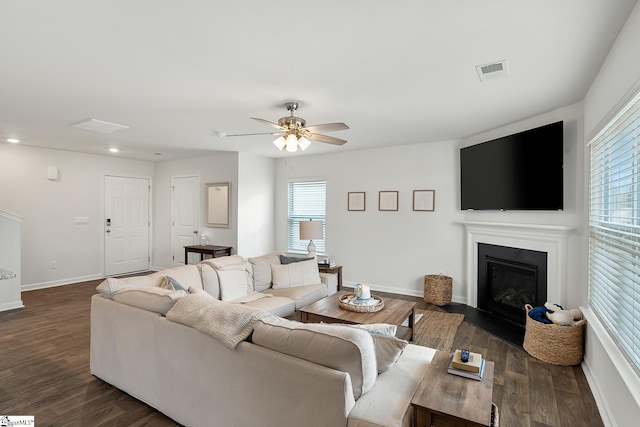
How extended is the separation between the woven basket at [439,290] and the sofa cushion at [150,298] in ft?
11.8

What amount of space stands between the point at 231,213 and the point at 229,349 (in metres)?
4.40

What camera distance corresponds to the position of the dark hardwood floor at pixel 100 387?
219 centimetres

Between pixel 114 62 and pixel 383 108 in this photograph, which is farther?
pixel 383 108

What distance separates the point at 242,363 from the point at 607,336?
2.43 meters

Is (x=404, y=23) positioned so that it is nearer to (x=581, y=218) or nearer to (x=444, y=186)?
(x=581, y=218)

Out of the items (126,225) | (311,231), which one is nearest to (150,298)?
(311,231)

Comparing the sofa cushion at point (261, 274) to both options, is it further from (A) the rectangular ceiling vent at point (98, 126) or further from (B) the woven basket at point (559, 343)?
(B) the woven basket at point (559, 343)

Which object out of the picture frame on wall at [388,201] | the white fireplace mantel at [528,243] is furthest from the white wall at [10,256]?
the white fireplace mantel at [528,243]

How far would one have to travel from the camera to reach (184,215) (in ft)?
22.2

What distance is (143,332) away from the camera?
218 centimetres

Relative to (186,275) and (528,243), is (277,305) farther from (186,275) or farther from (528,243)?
(528,243)

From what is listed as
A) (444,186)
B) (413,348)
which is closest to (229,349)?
(413,348)

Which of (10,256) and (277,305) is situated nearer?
(277,305)

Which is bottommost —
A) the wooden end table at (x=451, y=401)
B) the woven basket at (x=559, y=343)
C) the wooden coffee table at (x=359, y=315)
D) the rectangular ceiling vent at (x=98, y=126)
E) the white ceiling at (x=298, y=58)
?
the woven basket at (x=559, y=343)
